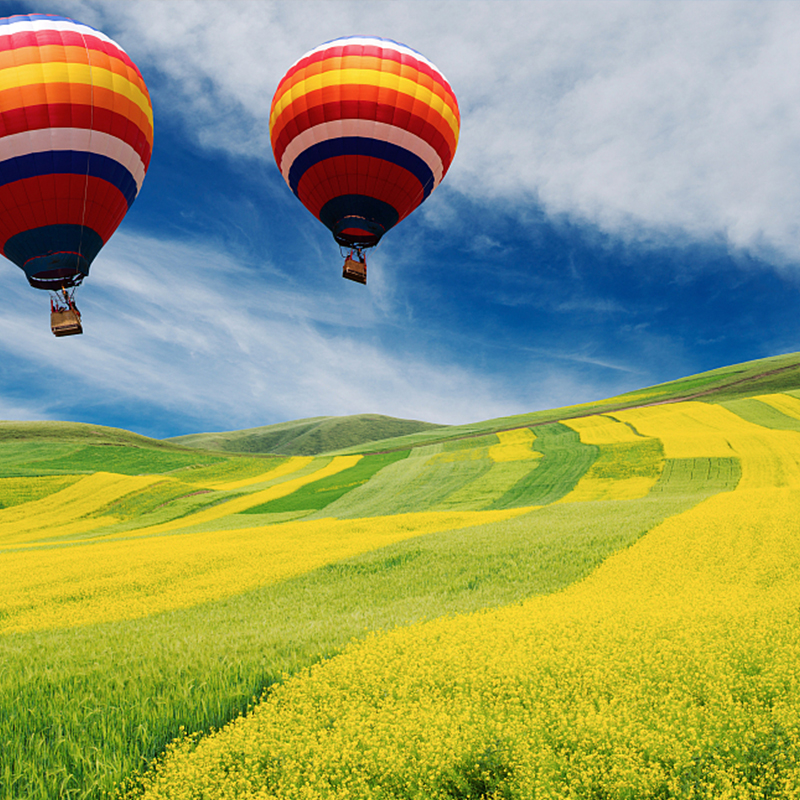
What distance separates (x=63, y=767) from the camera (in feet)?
12.6

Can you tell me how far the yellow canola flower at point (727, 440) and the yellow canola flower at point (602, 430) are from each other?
57.1 inches

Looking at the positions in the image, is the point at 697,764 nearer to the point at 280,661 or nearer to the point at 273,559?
the point at 280,661

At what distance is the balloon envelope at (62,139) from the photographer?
50.6ft

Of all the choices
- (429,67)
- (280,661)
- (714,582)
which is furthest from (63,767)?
(429,67)

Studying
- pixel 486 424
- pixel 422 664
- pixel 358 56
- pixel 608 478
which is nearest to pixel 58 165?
pixel 358 56

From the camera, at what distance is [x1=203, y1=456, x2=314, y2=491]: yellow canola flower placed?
163 feet

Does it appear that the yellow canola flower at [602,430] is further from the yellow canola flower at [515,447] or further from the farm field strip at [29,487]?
the farm field strip at [29,487]

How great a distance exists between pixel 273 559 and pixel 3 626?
662 centimetres

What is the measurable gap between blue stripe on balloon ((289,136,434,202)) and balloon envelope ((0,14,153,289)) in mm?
6130

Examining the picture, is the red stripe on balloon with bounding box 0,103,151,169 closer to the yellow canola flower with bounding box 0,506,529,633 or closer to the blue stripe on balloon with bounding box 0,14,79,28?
the blue stripe on balloon with bounding box 0,14,79,28

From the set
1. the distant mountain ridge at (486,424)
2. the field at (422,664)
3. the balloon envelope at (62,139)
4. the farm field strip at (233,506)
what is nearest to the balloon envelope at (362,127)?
the balloon envelope at (62,139)

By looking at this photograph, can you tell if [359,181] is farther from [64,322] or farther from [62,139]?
[64,322]

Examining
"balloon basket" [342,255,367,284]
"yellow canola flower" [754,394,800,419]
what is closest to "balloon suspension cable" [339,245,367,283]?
"balloon basket" [342,255,367,284]

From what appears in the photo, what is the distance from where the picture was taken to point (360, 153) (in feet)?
61.0
